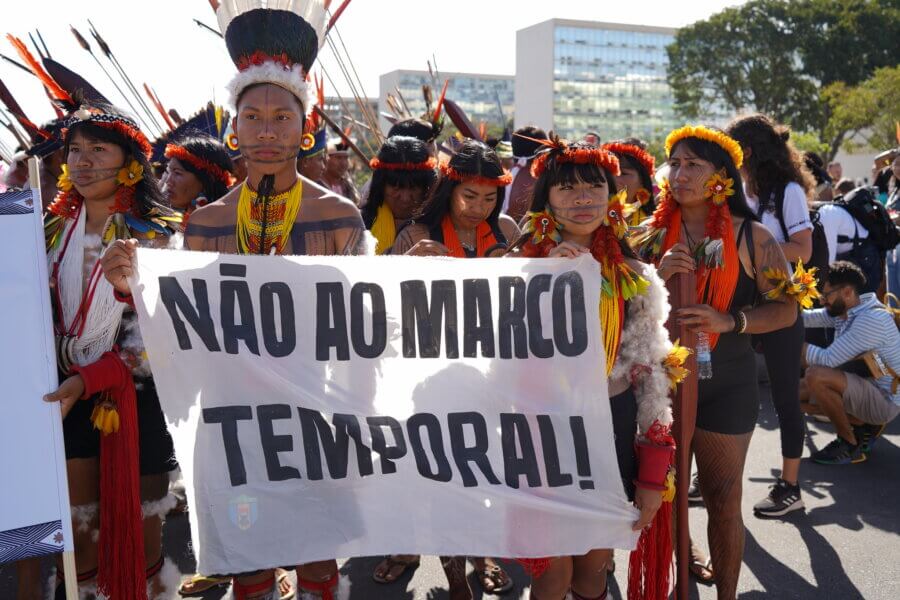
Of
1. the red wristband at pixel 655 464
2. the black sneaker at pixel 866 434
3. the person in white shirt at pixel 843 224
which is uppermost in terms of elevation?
the person in white shirt at pixel 843 224

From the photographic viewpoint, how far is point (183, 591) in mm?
3898

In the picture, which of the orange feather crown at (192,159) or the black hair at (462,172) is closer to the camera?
the black hair at (462,172)

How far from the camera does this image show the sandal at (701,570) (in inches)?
155

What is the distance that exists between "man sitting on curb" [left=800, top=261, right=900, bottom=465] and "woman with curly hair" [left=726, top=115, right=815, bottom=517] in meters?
1.25

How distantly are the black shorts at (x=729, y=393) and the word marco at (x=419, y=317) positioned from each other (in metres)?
0.92

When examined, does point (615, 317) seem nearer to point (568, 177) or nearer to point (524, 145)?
point (568, 177)

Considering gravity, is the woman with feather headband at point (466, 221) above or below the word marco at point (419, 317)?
above

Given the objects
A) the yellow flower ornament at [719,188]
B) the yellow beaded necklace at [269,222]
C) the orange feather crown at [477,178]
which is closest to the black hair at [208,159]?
the orange feather crown at [477,178]

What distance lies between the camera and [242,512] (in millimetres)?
2660

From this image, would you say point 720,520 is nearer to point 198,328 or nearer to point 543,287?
point 543,287

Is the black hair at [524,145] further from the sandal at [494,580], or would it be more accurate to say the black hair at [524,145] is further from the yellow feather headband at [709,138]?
the sandal at [494,580]

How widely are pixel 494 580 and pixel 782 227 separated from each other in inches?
106

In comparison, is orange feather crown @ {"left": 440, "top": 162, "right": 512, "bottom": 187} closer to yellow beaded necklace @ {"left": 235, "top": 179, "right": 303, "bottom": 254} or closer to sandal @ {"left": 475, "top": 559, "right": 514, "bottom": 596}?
yellow beaded necklace @ {"left": 235, "top": 179, "right": 303, "bottom": 254}

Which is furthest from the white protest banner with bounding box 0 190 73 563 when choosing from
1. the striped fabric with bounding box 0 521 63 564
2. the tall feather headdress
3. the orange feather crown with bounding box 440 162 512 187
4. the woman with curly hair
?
the woman with curly hair
